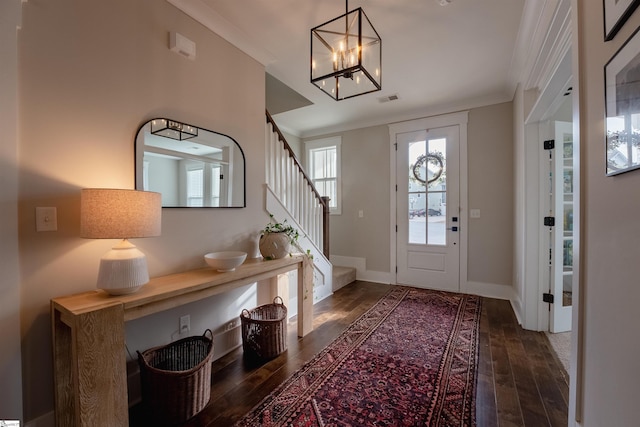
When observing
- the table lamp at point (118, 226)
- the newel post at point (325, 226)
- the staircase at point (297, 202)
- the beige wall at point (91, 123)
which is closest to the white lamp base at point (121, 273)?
the table lamp at point (118, 226)

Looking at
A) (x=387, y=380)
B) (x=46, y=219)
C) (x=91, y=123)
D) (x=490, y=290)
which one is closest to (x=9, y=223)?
(x=46, y=219)

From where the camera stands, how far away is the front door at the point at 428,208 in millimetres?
3895

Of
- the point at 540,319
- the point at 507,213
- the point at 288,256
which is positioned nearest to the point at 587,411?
the point at 540,319

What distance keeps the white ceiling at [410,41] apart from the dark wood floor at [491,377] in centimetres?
269

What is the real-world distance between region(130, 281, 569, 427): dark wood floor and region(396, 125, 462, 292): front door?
1137mm

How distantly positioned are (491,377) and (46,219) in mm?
2926

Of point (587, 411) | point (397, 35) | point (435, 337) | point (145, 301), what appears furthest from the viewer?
point (435, 337)

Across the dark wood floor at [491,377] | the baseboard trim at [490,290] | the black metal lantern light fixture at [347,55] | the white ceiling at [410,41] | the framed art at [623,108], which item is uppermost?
the white ceiling at [410,41]

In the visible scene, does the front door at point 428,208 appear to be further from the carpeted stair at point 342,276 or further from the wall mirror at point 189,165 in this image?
the wall mirror at point 189,165

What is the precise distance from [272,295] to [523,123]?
3093mm

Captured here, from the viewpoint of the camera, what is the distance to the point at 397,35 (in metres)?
2.37

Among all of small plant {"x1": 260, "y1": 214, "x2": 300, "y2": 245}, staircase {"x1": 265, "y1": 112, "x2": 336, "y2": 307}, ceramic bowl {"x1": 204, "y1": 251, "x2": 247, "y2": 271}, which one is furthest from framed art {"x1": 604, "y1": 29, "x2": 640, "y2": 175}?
staircase {"x1": 265, "y1": 112, "x2": 336, "y2": 307}

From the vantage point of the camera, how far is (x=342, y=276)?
4188 millimetres

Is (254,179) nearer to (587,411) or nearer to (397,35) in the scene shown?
(397,35)
